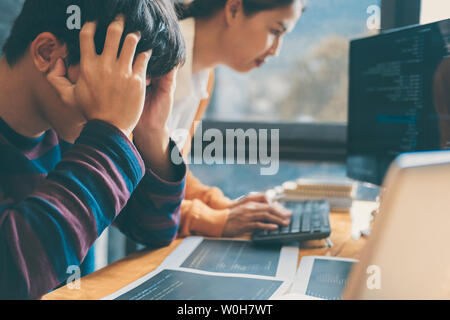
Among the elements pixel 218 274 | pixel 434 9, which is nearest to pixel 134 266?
pixel 218 274

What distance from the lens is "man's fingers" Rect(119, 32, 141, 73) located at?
55 centimetres

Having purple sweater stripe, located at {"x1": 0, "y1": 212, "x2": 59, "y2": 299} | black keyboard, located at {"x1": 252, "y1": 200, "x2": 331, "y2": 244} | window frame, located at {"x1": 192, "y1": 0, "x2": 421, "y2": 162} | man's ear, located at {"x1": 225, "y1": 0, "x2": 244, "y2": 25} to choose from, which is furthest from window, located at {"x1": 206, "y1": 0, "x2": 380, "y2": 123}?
purple sweater stripe, located at {"x1": 0, "y1": 212, "x2": 59, "y2": 299}

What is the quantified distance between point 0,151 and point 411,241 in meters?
0.60

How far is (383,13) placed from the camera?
1.22 m

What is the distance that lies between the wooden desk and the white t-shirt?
448 mm

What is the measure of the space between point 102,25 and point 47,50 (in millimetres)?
98

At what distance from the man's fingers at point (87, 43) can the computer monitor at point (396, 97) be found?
2.07ft

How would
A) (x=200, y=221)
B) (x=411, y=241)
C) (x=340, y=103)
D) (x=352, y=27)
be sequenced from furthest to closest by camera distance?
(x=340, y=103) → (x=352, y=27) → (x=200, y=221) → (x=411, y=241)

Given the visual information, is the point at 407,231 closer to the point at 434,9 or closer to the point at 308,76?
the point at 434,9

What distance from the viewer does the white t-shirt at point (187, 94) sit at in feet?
3.47

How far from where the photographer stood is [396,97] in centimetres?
89

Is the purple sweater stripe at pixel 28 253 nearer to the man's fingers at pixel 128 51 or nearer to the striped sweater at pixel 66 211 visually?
the striped sweater at pixel 66 211

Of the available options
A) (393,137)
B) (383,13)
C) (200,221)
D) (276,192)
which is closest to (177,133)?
(276,192)

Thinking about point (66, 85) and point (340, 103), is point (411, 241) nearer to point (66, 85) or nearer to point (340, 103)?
point (66, 85)
